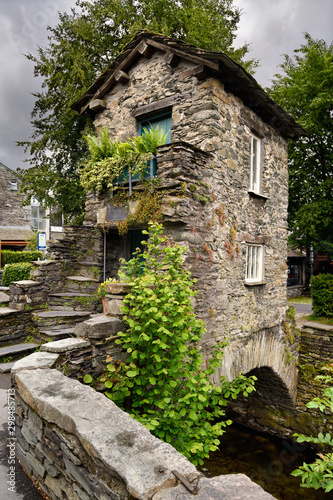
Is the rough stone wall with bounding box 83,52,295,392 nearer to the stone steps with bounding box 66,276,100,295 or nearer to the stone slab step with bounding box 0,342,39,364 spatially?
the stone steps with bounding box 66,276,100,295

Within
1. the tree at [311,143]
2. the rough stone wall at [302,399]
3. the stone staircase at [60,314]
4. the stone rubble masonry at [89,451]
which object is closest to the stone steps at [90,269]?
the stone staircase at [60,314]

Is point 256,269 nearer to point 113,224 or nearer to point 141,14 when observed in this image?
point 113,224

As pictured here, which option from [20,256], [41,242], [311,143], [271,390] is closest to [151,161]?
[271,390]

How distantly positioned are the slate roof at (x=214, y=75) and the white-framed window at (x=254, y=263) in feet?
11.4

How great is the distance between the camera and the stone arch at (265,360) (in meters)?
6.63

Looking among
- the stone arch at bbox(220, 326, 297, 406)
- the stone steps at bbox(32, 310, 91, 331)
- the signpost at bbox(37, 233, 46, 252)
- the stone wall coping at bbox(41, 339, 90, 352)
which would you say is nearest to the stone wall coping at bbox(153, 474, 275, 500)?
Result: the stone wall coping at bbox(41, 339, 90, 352)

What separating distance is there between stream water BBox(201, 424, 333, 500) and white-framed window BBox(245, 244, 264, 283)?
469 centimetres

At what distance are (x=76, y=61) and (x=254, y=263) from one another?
9514mm

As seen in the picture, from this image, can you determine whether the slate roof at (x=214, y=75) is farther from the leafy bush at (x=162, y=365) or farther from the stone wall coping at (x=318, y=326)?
the stone wall coping at (x=318, y=326)

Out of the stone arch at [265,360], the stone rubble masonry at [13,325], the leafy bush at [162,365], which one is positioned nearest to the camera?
the leafy bush at [162,365]

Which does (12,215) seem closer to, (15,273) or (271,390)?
(15,273)

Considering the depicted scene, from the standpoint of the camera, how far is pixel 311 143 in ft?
51.4

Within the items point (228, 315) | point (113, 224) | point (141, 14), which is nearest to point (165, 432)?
point (228, 315)

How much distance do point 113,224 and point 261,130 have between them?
15.2ft
